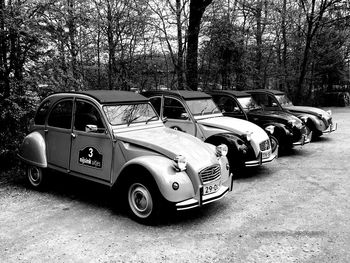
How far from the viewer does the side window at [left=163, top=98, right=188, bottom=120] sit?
24.9 ft

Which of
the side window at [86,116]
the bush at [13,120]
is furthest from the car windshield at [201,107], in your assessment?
the bush at [13,120]

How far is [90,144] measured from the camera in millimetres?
5227

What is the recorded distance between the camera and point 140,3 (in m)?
11.5

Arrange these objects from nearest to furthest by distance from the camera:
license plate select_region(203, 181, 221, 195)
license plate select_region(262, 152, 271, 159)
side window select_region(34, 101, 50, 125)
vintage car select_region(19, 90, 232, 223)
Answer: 1. vintage car select_region(19, 90, 232, 223)
2. license plate select_region(203, 181, 221, 195)
3. side window select_region(34, 101, 50, 125)
4. license plate select_region(262, 152, 271, 159)

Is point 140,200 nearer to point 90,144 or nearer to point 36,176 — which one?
point 90,144

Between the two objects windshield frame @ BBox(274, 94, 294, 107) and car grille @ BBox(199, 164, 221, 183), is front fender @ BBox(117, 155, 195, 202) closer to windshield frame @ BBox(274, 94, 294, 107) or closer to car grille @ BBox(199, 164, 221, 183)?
car grille @ BBox(199, 164, 221, 183)

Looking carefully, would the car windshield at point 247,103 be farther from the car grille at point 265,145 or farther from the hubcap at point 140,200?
the hubcap at point 140,200

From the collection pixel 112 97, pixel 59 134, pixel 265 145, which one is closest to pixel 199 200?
pixel 112 97

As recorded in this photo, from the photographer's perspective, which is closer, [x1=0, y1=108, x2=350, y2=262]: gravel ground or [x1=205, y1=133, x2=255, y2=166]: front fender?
[x1=0, y1=108, x2=350, y2=262]: gravel ground

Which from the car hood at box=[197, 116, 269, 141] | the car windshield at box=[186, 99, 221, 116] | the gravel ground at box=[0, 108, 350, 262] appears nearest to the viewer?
the gravel ground at box=[0, 108, 350, 262]

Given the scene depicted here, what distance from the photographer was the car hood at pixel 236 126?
7.24 metres

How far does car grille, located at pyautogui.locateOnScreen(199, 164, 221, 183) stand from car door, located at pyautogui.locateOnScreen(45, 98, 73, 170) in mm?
2378

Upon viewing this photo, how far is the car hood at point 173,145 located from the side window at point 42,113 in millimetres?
1850

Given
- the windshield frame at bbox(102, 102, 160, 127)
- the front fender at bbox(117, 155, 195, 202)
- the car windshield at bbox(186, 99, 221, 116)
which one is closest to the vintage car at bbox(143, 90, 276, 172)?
the car windshield at bbox(186, 99, 221, 116)
